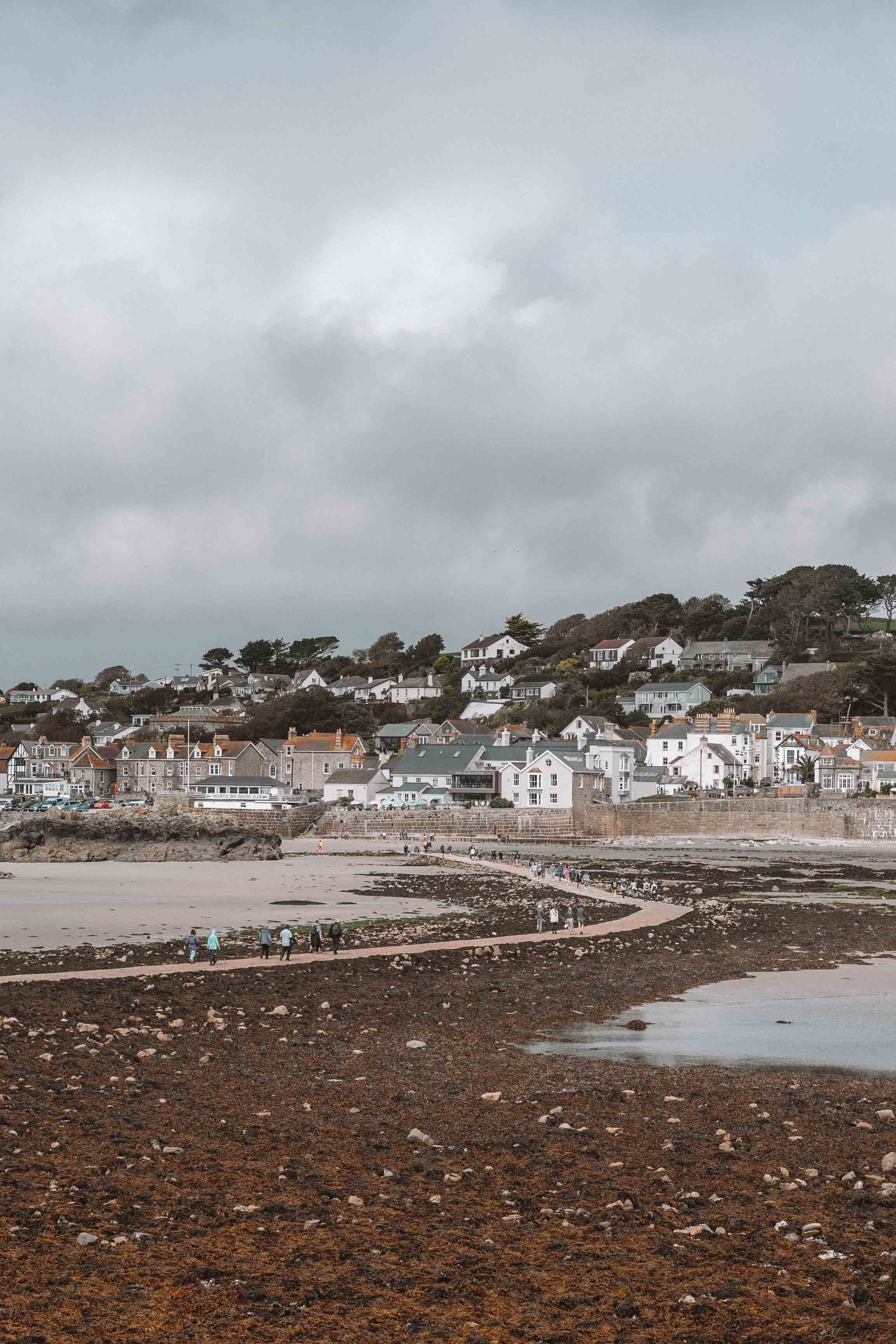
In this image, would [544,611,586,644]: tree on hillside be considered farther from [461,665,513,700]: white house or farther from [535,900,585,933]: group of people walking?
[535,900,585,933]: group of people walking

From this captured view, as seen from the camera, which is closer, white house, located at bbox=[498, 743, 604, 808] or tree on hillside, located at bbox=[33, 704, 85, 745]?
white house, located at bbox=[498, 743, 604, 808]

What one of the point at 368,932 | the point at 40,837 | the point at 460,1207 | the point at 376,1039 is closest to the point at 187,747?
the point at 40,837

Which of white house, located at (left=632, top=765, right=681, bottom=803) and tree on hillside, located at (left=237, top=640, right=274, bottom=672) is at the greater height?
tree on hillside, located at (left=237, top=640, right=274, bottom=672)

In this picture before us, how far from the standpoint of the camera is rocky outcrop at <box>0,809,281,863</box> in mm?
52719

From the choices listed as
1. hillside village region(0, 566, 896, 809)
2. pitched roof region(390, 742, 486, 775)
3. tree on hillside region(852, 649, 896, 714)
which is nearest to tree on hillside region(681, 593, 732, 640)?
hillside village region(0, 566, 896, 809)

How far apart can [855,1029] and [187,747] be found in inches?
3661

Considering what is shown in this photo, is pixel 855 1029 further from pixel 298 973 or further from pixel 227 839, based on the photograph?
pixel 227 839

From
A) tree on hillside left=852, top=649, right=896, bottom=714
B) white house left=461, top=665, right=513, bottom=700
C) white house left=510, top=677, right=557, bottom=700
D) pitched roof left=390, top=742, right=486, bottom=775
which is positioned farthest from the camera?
white house left=461, top=665, right=513, bottom=700

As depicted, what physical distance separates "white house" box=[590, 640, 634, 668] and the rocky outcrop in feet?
280

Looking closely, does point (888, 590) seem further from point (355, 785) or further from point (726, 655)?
point (355, 785)

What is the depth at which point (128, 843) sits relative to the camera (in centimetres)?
5422

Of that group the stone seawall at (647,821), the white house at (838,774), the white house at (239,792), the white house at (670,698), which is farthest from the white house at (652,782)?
the white house at (239,792)

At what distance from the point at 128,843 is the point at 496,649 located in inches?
Result: 3928

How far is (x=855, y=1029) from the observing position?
1744 cm
